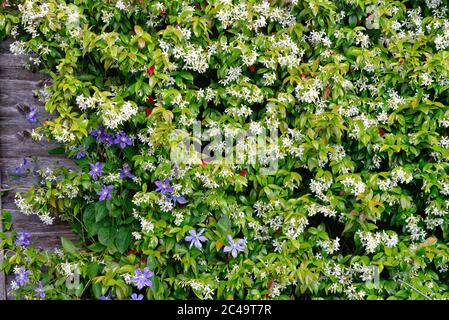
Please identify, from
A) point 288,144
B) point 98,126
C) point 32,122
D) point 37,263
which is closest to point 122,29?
point 98,126

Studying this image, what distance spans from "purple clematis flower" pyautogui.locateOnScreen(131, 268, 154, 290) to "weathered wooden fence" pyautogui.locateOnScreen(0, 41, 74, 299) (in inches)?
28.2

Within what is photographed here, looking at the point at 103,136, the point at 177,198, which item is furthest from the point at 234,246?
the point at 103,136

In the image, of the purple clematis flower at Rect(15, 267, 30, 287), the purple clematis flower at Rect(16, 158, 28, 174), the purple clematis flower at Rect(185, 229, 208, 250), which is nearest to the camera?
the purple clematis flower at Rect(185, 229, 208, 250)

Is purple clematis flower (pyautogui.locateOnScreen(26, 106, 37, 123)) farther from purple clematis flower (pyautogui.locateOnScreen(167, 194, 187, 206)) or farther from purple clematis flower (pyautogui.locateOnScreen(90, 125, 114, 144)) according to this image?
purple clematis flower (pyautogui.locateOnScreen(167, 194, 187, 206))

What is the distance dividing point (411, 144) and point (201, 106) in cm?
110

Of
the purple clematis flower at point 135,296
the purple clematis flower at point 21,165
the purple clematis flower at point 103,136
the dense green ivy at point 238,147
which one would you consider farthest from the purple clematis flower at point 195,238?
the purple clematis flower at point 21,165

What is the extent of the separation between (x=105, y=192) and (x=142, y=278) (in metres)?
0.46

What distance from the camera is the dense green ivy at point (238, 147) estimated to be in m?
2.64

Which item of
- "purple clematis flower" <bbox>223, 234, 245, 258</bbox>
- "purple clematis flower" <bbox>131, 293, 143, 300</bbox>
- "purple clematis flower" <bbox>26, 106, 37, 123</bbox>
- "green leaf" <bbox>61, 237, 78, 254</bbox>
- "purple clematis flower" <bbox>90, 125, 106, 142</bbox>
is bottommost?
"purple clematis flower" <bbox>131, 293, 143, 300</bbox>

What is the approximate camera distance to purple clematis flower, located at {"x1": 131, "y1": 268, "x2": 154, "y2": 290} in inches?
104

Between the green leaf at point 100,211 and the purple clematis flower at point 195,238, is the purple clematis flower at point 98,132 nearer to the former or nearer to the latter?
the green leaf at point 100,211

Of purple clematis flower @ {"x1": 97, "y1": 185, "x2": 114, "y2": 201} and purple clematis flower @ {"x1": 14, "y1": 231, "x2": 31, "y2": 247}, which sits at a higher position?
purple clematis flower @ {"x1": 97, "y1": 185, "x2": 114, "y2": 201}

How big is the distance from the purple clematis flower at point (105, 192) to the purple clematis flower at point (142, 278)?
391mm

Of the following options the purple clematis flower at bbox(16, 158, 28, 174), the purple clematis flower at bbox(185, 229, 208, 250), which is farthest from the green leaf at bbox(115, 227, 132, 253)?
the purple clematis flower at bbox(16, 158, 28, 174)
